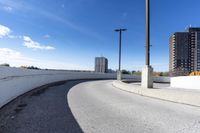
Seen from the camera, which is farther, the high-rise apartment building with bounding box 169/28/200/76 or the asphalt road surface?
the high-rise apartment building with bounding box 169/28/200/76

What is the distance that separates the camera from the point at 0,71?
10305mm

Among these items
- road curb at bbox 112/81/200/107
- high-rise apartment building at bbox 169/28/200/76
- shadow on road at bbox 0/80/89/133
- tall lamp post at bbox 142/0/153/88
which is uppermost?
high-rise apartment building at bbox 169/28/200/76

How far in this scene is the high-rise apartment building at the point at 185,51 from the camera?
209 ft

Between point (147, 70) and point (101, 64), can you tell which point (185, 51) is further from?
point (147, 70)

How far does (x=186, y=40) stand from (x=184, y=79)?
163 feet

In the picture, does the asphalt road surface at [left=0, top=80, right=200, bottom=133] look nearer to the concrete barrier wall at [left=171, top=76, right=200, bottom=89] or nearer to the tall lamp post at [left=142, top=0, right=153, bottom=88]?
the tall lamp post at [left=142, top=0, right=153, bottom=88]

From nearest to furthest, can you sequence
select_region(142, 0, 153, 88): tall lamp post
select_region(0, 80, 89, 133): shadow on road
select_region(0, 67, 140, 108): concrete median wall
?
select_region(0, 80, 89, 133): shadow on road
select_region(0, 67, 140, 108): concrete median wall
select_region(142, 0, 153, 88): tall lamp post

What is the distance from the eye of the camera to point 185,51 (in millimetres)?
68438

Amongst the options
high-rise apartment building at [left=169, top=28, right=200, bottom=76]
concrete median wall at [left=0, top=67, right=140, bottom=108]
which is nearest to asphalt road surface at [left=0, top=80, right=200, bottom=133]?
concrete median wall at [left=0, top=67, right=140, bottom=108]

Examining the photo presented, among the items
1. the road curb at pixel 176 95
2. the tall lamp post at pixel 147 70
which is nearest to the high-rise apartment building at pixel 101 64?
the tall lamp post at pixel 147 70

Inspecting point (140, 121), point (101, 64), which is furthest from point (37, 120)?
point (101, 64)

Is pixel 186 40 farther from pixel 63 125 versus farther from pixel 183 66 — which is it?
pixel 63 125

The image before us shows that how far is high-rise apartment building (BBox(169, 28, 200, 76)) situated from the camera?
209 ft

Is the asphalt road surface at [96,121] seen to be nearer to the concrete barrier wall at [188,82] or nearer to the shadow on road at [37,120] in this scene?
the shadow on road at [37,120]
